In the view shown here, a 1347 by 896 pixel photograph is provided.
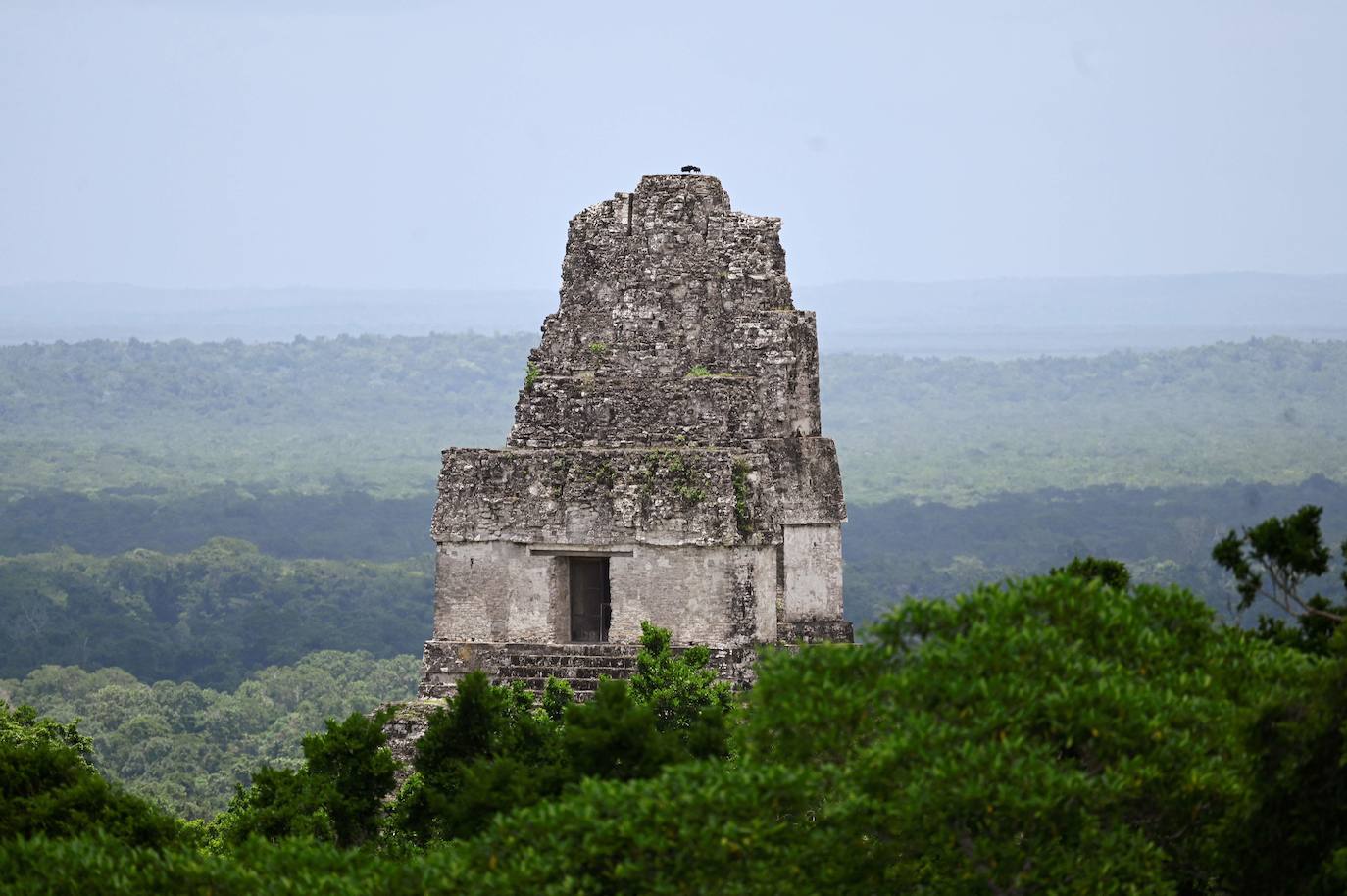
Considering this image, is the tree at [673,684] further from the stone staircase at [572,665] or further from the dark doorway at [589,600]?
the dark doorway at [589,600]

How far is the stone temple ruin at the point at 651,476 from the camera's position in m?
19.0

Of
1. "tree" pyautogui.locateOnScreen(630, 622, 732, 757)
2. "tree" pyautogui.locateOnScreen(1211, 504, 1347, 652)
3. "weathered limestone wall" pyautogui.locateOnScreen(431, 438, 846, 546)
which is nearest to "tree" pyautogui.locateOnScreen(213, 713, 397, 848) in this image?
"tree" pyautogui.locateOnScreen(630, 622, 732, 757)

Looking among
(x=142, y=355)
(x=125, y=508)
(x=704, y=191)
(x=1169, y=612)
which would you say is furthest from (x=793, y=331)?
(x=142, y=355)

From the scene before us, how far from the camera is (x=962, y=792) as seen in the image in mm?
12008

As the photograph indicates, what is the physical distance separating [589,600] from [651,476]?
4.50 feet

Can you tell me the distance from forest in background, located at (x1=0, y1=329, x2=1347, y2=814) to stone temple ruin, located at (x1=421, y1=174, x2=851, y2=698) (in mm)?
14659

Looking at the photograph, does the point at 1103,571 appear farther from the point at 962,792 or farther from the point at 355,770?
the point at 355,770

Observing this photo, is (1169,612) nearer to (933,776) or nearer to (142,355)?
(933,776)

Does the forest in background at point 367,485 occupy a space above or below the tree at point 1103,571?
below

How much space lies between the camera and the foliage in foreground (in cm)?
1213

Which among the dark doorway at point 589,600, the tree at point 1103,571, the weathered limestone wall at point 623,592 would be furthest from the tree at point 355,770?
the tree at point 1103,571

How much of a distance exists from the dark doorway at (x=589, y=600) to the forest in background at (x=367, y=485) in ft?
53.0

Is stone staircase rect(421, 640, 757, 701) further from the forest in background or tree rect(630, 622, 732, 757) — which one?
the forest in background

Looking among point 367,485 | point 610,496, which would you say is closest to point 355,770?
point 610,496
